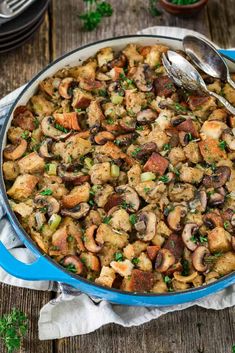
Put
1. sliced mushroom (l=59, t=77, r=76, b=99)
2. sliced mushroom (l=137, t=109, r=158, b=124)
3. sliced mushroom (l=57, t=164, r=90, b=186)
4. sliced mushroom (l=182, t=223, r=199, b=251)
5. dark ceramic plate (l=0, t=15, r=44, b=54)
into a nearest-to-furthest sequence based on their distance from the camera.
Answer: sliced mushroom (l=182, t=223, r=199, b=251), sliced mushroom (l=57, t=164, r=90, b=186), sliced mushroom (l=137, t=109, r=158, b=124), sliced mushroom (l=59, t=77, r=76, b=99), dark ceramic plate (l=0, t=15, r=44, b=54)

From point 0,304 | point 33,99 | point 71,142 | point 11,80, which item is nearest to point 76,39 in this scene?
point 11,80

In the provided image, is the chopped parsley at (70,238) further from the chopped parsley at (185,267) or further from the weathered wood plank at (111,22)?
the weathered wood plank at (111,22)

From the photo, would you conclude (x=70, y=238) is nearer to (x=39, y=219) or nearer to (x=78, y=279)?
(x=39, y=219)

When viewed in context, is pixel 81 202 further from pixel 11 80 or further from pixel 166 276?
pixel 11 80

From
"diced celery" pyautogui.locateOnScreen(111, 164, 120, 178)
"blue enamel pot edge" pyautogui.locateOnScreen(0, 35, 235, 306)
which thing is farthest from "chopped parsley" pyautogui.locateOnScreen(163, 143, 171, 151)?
"blue enamel pot edge" pyautogui.locateOnScreen(0, 35, 235, 306)

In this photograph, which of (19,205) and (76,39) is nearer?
(19,205)

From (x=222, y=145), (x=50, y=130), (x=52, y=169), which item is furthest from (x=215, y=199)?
(x=50, y=130)

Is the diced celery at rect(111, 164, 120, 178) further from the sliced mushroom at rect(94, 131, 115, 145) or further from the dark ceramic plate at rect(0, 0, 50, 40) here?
the dark ceramic plate at rect(0, 0, 50, 40)
